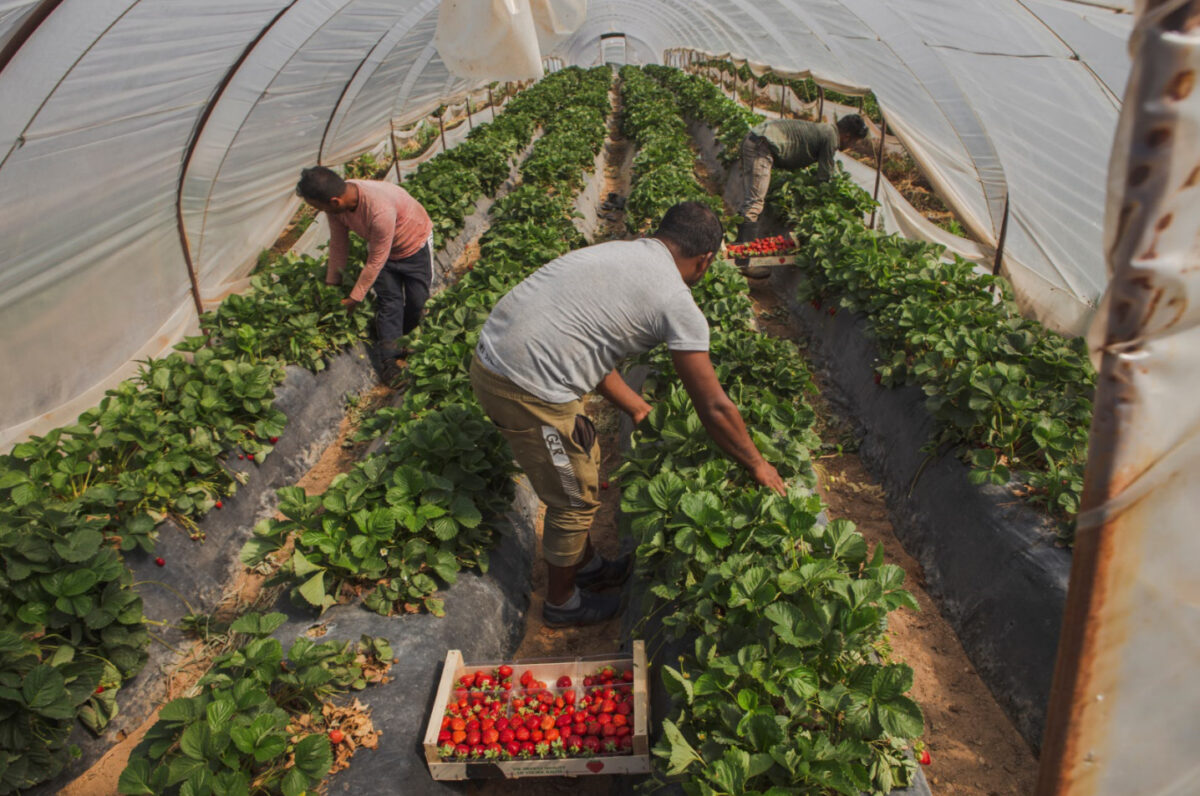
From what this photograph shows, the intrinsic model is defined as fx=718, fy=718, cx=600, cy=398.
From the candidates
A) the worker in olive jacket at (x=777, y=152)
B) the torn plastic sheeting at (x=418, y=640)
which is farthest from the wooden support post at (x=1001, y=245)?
the torn plastic sheeting at (x=418, y=640)

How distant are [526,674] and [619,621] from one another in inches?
38.2

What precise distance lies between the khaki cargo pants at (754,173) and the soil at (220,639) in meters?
4.60

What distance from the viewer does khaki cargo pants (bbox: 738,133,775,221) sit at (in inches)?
307

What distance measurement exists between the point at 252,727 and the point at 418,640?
0.88m

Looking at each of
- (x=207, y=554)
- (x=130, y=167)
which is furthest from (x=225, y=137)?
(x=207, y=554)

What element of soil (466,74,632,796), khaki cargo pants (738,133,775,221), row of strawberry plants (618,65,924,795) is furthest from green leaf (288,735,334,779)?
khaki cargo pants (738,133,775,221)

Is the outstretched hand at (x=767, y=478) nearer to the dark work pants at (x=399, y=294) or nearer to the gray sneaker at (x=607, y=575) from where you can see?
the gray sneaker at (x=607, y=575)

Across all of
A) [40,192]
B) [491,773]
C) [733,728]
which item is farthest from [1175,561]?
[40,192]

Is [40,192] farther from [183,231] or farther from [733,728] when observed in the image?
[733,728]

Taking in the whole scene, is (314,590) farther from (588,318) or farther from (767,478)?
(767,478)

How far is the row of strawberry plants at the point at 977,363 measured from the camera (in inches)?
141

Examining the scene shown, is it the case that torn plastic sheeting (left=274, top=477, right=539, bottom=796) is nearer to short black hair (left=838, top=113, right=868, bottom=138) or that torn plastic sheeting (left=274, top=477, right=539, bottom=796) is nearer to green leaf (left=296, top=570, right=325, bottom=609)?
green leaf (left=296, top=570, right=325, bottom=609)

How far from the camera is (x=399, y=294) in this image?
19.8 feet

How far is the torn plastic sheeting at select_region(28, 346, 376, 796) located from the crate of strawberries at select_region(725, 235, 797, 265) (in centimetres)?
399
